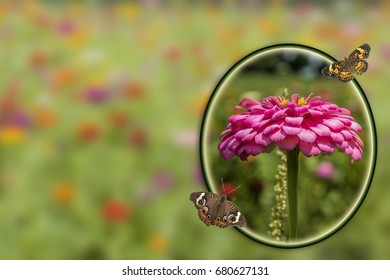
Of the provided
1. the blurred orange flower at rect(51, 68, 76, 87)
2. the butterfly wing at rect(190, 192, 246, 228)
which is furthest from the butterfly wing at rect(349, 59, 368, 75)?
the blurred orange flower at rect(51, 68, 76, 87)

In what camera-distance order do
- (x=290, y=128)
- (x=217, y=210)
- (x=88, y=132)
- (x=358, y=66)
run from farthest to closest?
(x=88, y=132)
(x=358, y=66)
(x=217, y=210)
(x=290, y=128)

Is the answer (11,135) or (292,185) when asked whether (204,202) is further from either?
(11,135)

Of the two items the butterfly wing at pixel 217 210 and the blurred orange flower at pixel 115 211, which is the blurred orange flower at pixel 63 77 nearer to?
the blurred orange flower at pixel 115 211

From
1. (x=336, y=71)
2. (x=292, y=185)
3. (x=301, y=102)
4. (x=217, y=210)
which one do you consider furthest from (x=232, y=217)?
(x=336, y=71)

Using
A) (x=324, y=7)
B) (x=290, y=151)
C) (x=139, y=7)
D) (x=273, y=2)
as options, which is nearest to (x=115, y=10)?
(x=139, y=7)

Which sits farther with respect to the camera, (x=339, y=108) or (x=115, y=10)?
(x=115, y=10)

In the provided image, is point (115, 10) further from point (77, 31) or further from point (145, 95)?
point (145, 95)
